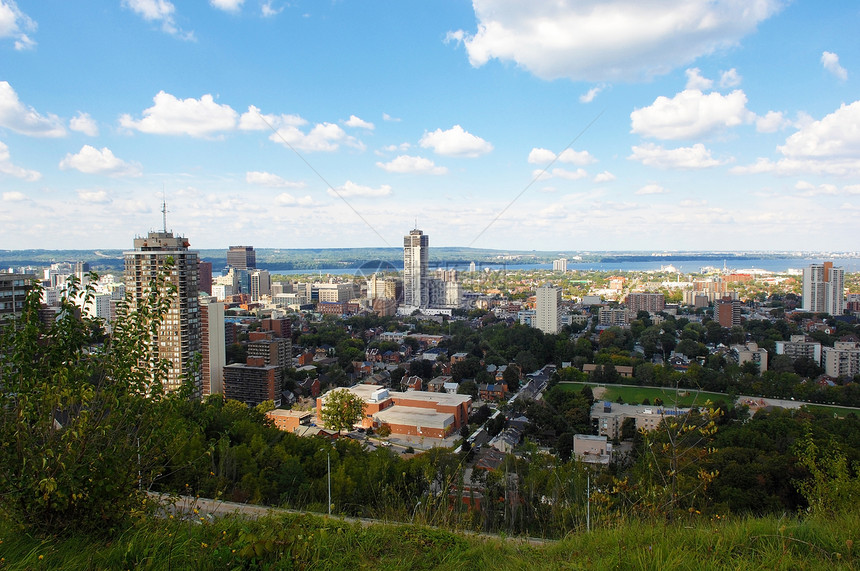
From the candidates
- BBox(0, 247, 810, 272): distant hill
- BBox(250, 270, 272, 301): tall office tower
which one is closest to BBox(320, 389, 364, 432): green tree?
BBox(0, 247, 810, 272): distant hill

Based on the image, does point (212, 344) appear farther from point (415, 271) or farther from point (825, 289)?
point (825, 289)

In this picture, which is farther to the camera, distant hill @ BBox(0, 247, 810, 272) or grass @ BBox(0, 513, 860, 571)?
distant hill @ BBox(0, 247, 810, 272)

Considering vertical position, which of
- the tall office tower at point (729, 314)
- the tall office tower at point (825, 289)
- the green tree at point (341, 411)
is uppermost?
the tall office tower at point (825, 289)

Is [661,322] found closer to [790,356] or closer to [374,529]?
[790,356]

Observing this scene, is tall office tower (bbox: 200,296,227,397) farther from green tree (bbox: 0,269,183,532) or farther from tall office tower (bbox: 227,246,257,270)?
tall office tower (bbox: 227,246,257,270)

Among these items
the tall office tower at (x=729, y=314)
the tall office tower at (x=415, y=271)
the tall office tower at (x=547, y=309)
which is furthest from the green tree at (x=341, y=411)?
the tall office tower at (x=415, y=271)

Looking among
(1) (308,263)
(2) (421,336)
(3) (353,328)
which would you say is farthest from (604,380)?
(1) (308,263)

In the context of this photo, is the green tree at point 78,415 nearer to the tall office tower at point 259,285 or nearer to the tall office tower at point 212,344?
the tall office tower at point 212,344
